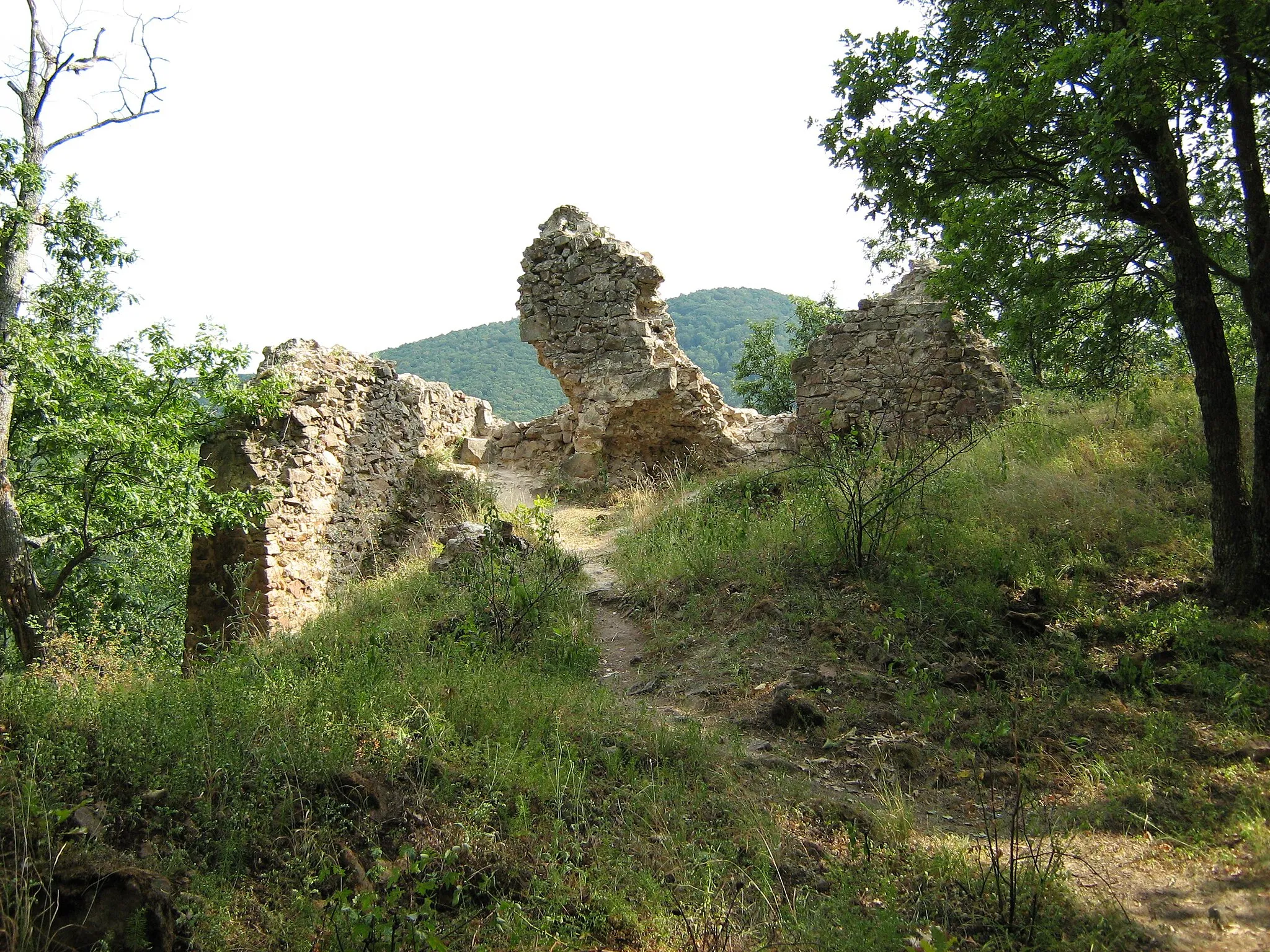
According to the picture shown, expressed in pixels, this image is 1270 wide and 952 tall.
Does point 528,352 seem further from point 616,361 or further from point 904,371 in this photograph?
point 904,371

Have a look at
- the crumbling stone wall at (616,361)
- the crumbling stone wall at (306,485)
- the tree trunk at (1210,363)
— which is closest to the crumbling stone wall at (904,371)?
the crumbling stone wall at (616,361)

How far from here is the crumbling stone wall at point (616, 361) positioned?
13.1 meters

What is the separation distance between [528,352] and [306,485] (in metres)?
39.3

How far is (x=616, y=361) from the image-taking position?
43.0 feet

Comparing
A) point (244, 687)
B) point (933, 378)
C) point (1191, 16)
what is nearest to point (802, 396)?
point (933, 378)

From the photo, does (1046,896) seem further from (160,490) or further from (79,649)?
(160,490)

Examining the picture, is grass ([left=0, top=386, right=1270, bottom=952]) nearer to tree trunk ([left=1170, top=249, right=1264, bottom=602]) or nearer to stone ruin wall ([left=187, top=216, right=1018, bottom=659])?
tree trunk ([left=1170, top=249, right=1264, bottom=602])

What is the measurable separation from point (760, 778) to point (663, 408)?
9147mm

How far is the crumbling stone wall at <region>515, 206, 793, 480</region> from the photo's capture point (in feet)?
42.8

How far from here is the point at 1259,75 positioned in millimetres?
5664

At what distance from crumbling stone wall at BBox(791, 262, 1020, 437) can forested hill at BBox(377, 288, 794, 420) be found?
26.0 meters

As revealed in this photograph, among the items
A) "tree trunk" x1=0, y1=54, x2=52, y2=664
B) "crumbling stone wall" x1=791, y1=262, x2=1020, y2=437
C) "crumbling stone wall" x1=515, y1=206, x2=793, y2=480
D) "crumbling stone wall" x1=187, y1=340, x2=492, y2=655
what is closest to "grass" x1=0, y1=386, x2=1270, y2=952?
"crumbling stone wall" x1=187, y1=340, x2=492, y2=655

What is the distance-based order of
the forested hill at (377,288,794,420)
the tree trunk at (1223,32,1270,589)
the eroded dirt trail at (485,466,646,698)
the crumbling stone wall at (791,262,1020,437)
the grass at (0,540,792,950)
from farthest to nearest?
the forested hill at (377,288,794,420) < the crumbling stone wall at (791,262,1020,437) < the eroded dirt trail at (485,466,646,698) < the tree trunk at (1223,32,1270,589) < the grass at (0,540,792,950)

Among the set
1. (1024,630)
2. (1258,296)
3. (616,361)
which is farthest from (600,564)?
(1258,296)
